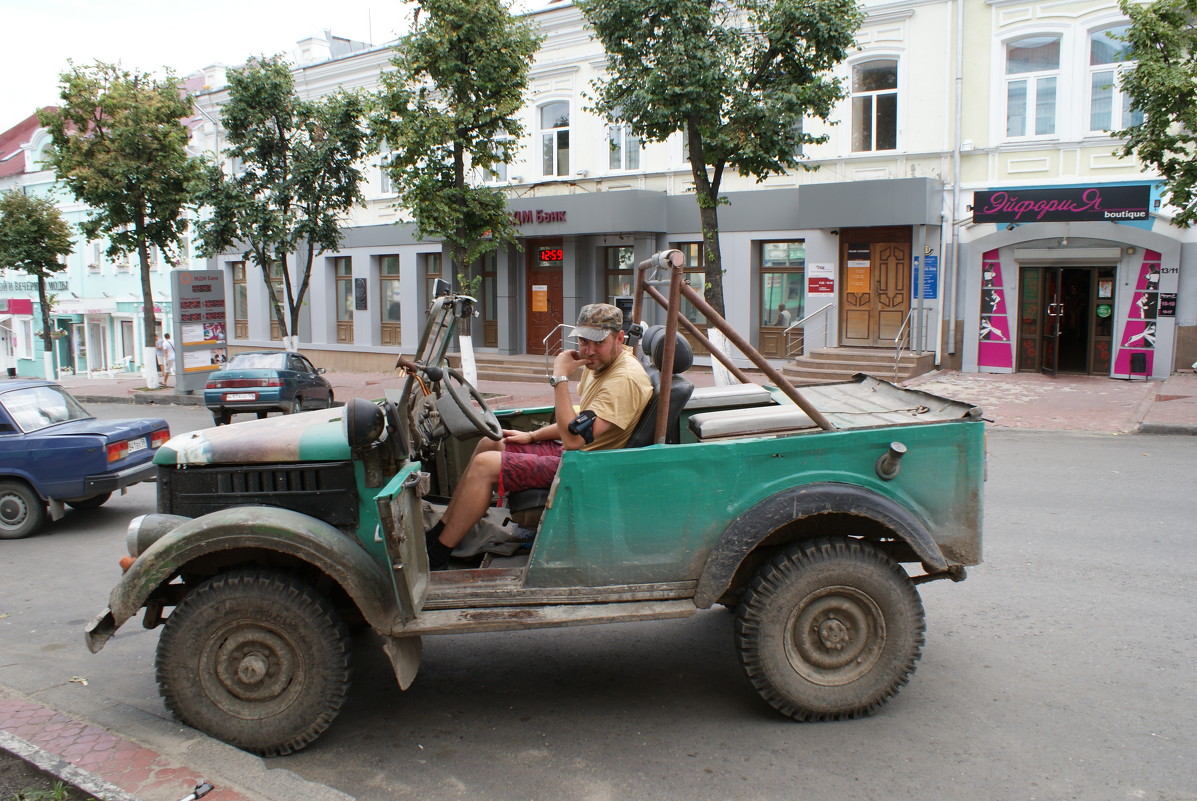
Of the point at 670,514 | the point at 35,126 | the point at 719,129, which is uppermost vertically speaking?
the point at 35,126

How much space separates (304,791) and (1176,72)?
13.3 meters

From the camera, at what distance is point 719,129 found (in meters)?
14.9

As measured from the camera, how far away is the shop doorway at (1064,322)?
17.8m

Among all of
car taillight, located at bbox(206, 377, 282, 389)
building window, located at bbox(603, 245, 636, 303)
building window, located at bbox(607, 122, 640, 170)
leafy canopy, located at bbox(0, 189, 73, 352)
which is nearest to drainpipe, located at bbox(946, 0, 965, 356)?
building window, located at bbox(607, 122, 640, 170)

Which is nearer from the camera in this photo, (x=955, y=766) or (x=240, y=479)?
(x=955, y=766)

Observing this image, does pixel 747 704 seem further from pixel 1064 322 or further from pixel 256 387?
pixel 1064 322

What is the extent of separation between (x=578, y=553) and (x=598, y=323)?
110 cm

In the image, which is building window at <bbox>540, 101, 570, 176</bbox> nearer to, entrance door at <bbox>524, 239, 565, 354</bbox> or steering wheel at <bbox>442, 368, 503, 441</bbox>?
entrance door at <bbox>524, 239, 565, 354</bbox>

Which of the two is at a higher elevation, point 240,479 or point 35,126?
point 35,126

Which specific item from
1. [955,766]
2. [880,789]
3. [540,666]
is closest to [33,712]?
[540,666]

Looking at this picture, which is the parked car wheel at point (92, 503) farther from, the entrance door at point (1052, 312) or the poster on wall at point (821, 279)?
the entrance door at point (1052, 312)

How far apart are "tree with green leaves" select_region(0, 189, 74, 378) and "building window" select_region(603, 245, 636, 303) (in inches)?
692

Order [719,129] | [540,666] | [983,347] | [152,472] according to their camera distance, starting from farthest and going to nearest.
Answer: [983,347], [719,129], [152,472], [540,666]

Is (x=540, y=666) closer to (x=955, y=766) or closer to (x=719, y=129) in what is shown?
(x=955, y=766)
